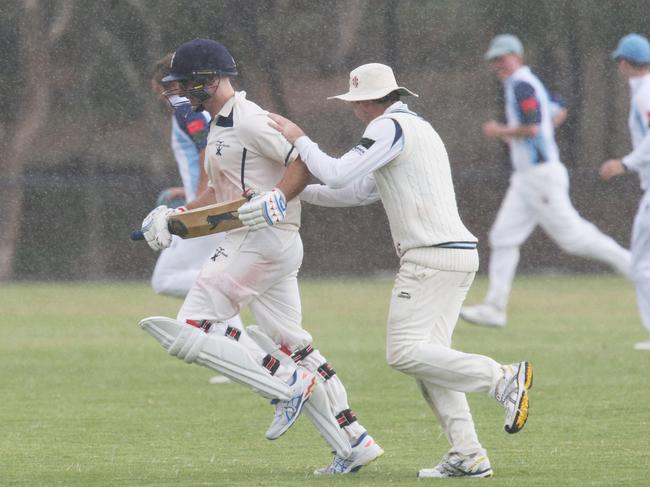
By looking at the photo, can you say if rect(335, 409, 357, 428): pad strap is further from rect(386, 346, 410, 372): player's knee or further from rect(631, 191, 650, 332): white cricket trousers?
rect(631, 191, 650, 332): white cricket trousers

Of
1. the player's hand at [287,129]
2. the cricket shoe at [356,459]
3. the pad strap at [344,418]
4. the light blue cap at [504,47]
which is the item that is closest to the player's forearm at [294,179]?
the player's hand at [287,129]

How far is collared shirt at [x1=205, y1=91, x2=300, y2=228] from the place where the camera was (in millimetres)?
6891

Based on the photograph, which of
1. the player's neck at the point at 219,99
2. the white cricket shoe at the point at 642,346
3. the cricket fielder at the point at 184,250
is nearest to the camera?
the player's neck at the point at 219,99

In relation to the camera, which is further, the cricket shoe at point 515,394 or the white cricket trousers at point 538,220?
the white cricket trousers at point 538,220

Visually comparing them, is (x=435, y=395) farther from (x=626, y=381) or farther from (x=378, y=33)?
(x=378, y=33)

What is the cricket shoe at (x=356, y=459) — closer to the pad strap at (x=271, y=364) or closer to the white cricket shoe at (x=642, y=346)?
the pad strap at (x=271, y=364)

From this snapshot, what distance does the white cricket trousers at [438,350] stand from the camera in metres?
6.51

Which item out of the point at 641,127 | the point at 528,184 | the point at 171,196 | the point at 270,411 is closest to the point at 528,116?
the point at 528,184

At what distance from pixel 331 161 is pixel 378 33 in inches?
626

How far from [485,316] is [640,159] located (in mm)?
2665

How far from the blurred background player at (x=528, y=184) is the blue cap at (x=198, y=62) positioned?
24.5ft

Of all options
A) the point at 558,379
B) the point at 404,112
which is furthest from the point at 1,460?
the point at 558,379

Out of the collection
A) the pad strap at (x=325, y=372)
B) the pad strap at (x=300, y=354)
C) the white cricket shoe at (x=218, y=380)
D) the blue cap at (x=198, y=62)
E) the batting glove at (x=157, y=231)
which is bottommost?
the white cricket shoe at (x=218, y=380)

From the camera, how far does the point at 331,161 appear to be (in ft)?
21.4
